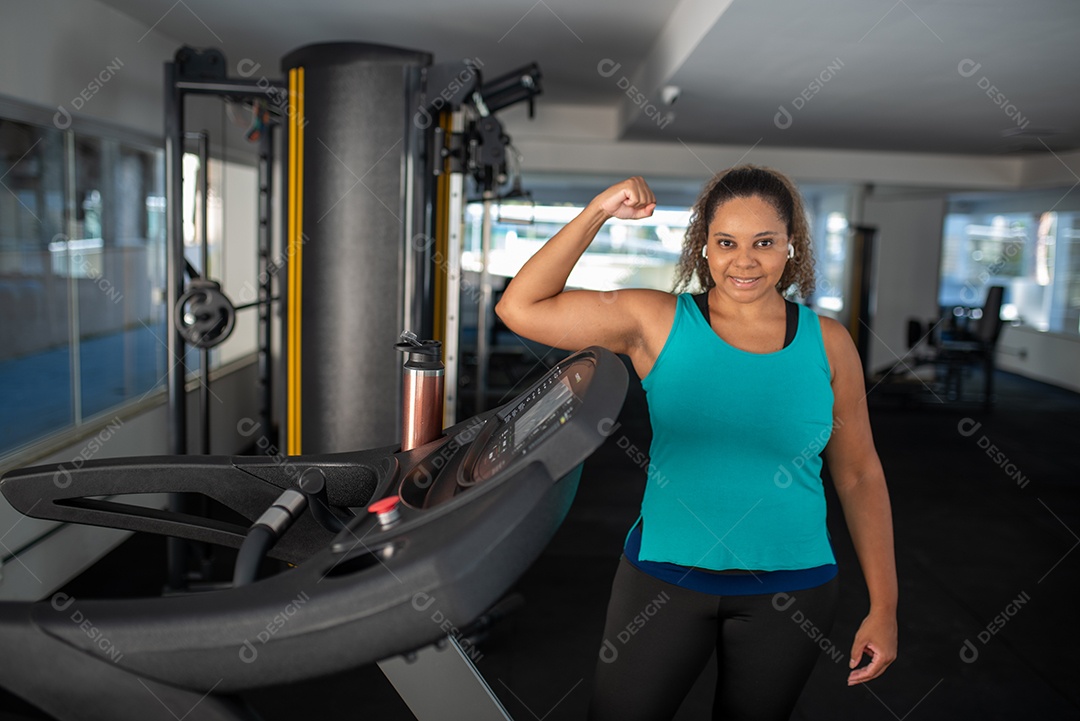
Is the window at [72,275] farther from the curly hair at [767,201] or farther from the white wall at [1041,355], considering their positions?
the white wall at [1041,355]

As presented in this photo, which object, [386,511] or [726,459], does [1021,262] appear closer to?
[726,459]

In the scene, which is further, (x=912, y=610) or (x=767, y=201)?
(x=912, y=610)

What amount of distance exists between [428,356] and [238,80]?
207cm

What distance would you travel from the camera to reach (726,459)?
1.32 meters

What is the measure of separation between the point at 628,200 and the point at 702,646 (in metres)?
0.69

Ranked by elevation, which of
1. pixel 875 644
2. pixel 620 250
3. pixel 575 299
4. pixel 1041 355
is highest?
pixel 620 250

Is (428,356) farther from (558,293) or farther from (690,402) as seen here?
(690,402)

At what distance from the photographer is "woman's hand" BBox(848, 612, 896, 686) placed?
139 cm

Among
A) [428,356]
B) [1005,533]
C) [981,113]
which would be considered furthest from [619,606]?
[981,113]

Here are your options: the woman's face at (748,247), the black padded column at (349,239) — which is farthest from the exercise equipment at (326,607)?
the black padded column at (349,239)

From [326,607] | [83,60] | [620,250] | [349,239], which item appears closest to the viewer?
[326,607]

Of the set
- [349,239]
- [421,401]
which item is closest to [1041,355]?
[349,239]

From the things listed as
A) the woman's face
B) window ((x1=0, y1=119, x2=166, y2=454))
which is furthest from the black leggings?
window ((x1=0, y1=119, x2=166, y2=454))

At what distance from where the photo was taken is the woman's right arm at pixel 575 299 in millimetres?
1269
